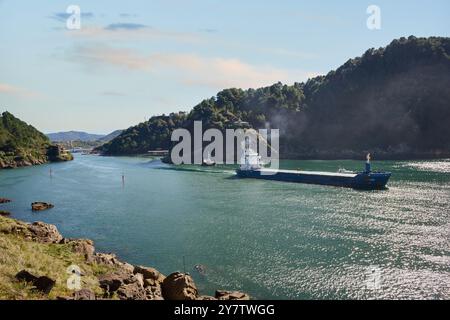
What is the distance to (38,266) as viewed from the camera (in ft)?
98.1

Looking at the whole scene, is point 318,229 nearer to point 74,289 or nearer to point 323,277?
point 323,277

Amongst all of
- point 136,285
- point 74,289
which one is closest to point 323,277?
point 136,285

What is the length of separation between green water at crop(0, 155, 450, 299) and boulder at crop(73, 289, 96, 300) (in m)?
13.1

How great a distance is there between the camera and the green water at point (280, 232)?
37.1 meters

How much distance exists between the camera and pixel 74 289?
2631cm

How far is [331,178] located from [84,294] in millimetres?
89929

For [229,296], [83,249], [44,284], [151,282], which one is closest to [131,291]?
[151,282]

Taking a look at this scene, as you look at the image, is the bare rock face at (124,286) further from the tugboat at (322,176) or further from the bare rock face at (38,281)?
the tugboat at (322,176)

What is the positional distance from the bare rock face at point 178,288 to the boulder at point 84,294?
24.5ft

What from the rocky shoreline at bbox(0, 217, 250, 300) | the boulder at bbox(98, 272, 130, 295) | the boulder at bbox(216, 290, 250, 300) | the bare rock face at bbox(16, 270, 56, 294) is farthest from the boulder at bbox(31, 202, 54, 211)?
the boulder at bbox(216, 290, 250, 300)

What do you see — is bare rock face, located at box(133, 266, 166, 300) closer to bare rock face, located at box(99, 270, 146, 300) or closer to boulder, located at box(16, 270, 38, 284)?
bare rock face, located at box(99, 270, 146, 300)

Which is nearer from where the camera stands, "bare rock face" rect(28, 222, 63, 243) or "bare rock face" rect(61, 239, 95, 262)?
"bare rock face" rect(61, 239, 95, 262)

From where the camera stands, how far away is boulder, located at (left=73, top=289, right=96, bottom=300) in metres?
24.3

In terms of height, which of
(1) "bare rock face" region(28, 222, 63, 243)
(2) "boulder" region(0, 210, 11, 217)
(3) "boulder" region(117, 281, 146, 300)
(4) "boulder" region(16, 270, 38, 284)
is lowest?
(2) "boulder" region(0, 210, 11, 217)
